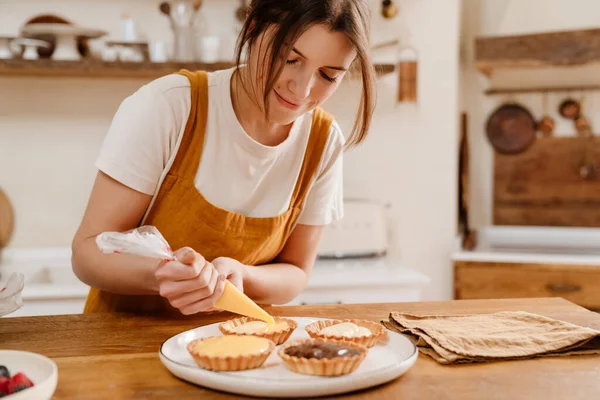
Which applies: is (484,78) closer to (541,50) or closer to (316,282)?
(541,50)

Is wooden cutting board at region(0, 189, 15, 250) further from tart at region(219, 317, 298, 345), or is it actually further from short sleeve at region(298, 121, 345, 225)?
tart at region(219, 317, 298, 345)

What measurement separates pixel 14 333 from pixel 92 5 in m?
1.87

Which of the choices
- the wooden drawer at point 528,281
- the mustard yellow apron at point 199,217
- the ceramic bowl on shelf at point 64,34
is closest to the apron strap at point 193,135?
the mustard yellow apron at point 199,217

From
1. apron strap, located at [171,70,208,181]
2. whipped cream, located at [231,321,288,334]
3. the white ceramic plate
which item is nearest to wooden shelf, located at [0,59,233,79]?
apron strap, located at [171,70,208,181]

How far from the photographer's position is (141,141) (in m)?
1.11

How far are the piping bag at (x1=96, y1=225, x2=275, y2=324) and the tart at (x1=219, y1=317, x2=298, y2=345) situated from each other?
0.02 meters

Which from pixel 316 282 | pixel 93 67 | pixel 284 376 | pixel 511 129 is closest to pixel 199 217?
pixel 284 376

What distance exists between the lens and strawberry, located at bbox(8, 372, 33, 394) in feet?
2.16

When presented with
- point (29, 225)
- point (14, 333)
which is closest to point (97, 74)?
point (29, 225)

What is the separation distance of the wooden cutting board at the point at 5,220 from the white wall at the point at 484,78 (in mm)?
2101

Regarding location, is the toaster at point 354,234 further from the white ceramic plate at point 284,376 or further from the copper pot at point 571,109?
the white ceramic plate at point 284,376

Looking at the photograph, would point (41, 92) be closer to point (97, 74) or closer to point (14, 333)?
point (97, 74)

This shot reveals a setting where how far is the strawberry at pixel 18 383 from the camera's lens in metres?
0.66

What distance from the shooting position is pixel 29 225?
259 centimetres
